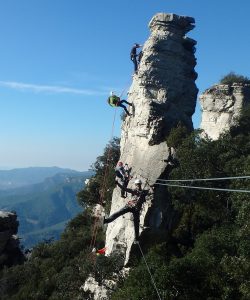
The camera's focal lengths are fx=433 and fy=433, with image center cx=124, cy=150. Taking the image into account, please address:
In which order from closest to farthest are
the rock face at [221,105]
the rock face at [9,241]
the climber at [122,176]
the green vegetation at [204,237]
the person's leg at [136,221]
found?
the green vegetation at [204,237], the person's leg at [136,221], the climber at [122,176], the rock face at [221,105], the rock face at [9,241]

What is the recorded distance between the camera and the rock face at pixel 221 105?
148 feet

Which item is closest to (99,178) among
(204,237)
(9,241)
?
(9,241)

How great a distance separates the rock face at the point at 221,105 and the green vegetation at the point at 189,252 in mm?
5499

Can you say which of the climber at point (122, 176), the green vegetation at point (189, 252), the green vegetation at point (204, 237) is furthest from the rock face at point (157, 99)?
the green vegetation at point (204, 237)

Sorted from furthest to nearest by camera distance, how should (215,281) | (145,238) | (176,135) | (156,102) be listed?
1. (156,102)
2. (176,135)
3. (145,238)
4. (215,281)

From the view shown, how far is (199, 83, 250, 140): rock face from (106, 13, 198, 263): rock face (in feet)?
31.4

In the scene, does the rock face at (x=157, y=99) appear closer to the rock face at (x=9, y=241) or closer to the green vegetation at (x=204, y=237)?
the green vegetation at (x=204, y=237)

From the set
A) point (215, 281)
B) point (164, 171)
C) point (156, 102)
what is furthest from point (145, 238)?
point (156, 102)

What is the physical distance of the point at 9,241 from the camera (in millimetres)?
50438

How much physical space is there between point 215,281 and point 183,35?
23694mm

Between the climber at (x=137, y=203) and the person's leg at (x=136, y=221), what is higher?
the climber at (x=137, y=203)

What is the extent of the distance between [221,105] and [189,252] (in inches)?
921

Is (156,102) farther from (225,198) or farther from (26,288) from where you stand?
(26,288)

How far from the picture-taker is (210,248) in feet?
74.5
